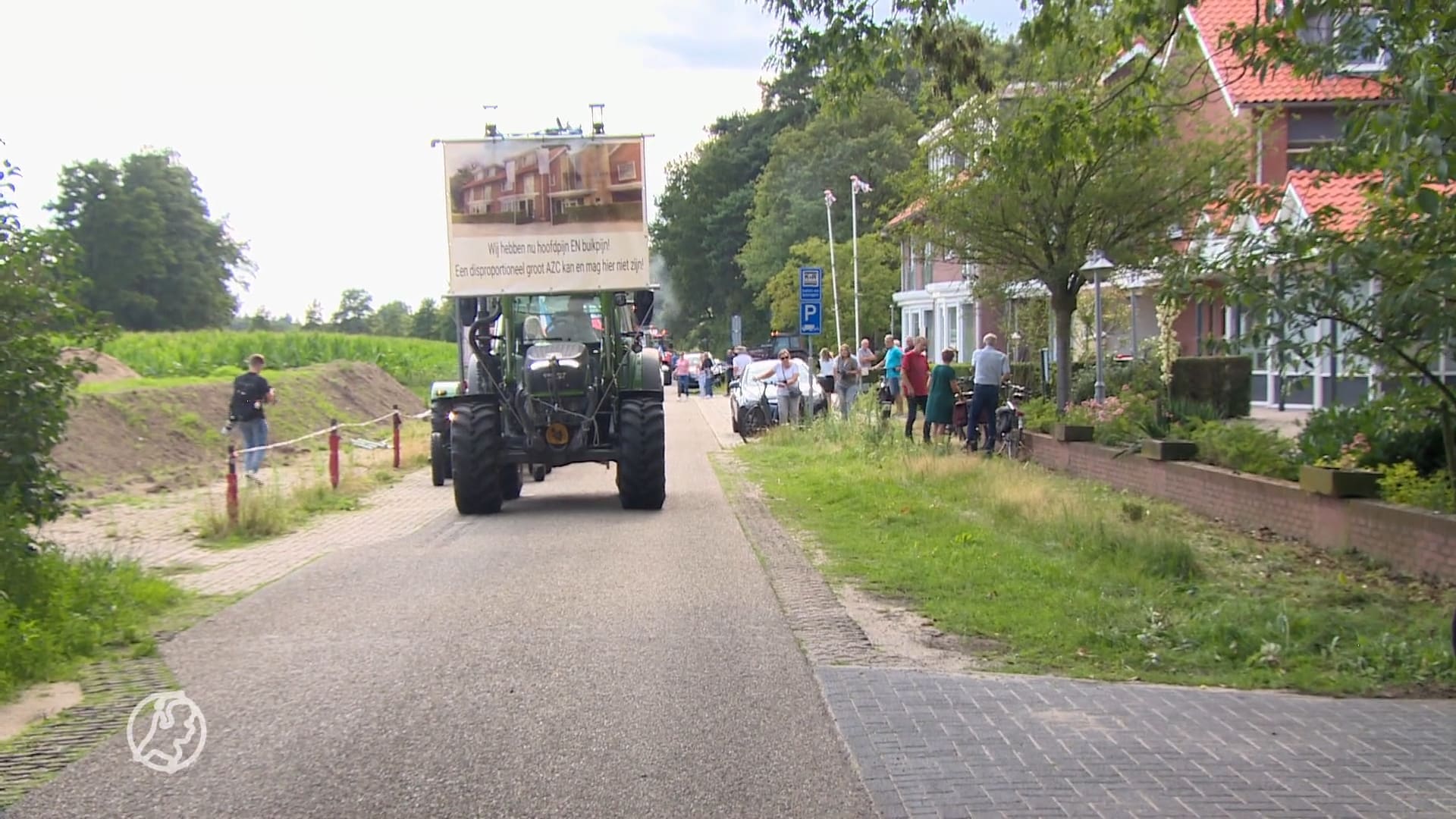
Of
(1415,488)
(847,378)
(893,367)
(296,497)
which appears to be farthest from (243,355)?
(1415,488)

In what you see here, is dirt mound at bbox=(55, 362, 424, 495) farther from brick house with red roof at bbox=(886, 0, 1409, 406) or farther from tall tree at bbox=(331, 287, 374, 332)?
tall tree at bbox=(331, 287, 374, 332)

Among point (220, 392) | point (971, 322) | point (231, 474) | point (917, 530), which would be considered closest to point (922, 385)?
point (917, 530)

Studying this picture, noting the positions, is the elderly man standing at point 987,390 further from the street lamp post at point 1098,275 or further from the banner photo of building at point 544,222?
the banner photo of building at point 544,222

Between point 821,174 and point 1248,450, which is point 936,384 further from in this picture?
point 821,174

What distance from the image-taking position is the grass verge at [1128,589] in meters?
7.66

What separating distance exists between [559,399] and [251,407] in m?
6.13

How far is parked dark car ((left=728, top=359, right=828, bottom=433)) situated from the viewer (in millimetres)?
27672

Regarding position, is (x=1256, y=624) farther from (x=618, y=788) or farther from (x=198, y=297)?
(x=198, y=297)

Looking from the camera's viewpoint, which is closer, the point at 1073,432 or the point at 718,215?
the point at 1073,432

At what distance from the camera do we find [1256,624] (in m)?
8.28

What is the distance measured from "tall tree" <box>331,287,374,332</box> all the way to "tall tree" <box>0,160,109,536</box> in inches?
3382

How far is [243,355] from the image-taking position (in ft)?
128

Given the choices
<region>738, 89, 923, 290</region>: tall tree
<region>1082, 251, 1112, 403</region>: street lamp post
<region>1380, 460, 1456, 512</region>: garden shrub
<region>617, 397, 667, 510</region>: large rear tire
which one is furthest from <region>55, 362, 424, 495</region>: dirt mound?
<region>738, 89, 923, 290</region>: tall tree

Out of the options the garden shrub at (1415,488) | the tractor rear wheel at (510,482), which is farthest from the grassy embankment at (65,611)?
the garden shrub at (1415,488)
